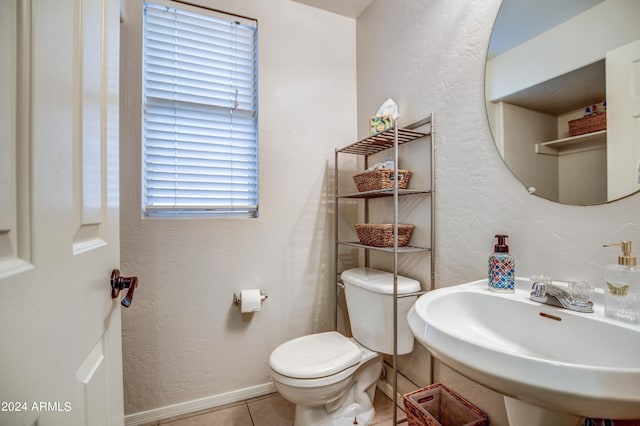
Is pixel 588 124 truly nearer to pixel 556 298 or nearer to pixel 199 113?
pixel 556 298

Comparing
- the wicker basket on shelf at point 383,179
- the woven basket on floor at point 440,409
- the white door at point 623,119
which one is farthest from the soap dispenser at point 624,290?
the wicker basket on shelf at point 383,179

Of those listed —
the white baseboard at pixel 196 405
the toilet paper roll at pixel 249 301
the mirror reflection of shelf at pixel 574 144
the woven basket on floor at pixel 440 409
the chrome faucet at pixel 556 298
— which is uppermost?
the mirror reflection of shelf at pixel 574 144

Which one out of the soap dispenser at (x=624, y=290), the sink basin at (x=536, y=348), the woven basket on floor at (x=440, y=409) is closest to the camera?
the sink basin at (x=536, y=348)

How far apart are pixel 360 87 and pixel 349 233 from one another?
Result: 100cm

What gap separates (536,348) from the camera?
0.80 meters

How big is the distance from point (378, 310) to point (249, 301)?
2.31 feet

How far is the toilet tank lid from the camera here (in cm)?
131

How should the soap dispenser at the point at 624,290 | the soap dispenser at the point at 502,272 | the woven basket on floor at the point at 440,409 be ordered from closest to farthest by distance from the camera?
1. the soap dispenser at the point at 624,290
2. the soap dispenser at the point at 502,272
3. the woven basket on floor at the point at 440,409

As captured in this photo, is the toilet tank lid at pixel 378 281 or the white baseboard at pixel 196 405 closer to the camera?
the toilet tank lid at pixel 378 281

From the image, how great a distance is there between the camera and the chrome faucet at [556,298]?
0.73 meters

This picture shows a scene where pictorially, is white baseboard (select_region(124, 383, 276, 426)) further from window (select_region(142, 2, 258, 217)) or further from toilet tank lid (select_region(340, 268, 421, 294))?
window (select_region(142, 2, 258, 217))

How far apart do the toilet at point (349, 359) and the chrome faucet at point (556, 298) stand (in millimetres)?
550

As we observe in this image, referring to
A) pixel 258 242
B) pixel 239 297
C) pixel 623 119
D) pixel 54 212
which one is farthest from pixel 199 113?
pixel 623 119

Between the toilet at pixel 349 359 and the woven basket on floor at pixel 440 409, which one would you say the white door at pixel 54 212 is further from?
the woven basket on floor at pixel 440 409
